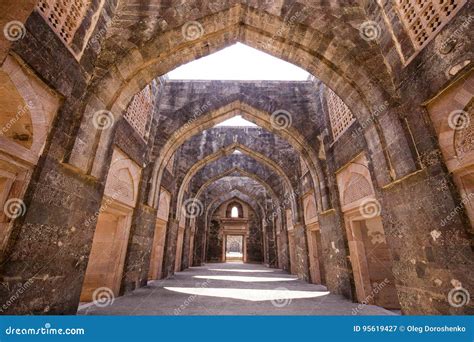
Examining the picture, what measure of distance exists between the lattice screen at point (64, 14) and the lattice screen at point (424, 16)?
5.22 meters

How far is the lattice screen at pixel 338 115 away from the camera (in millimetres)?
5742

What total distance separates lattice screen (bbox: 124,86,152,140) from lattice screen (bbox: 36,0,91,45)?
2.58 m

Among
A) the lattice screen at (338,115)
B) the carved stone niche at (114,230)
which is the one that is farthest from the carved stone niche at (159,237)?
the lattice screen at (338,115)

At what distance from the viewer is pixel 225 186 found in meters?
19.2

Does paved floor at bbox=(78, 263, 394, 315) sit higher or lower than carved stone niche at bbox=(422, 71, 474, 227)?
lower

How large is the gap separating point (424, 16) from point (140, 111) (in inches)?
263

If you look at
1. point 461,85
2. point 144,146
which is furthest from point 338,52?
point 144,146

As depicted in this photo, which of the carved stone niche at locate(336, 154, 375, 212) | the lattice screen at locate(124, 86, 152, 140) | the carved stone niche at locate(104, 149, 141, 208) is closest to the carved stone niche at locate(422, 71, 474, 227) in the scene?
the carved stone niche at locate(336, 154, 375, 212)

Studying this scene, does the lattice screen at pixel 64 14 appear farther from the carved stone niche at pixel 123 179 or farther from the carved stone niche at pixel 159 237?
the carved stone niche at pixel 159 237

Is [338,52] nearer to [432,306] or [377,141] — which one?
[377,141]

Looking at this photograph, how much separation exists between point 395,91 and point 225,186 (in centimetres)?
1613

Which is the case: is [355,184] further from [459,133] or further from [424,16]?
[424,16]

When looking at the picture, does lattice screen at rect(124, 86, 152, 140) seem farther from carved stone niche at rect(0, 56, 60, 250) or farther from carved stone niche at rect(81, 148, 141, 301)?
carved stone niche at rect(0, 56, 60, 250)

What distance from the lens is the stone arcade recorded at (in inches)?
108
